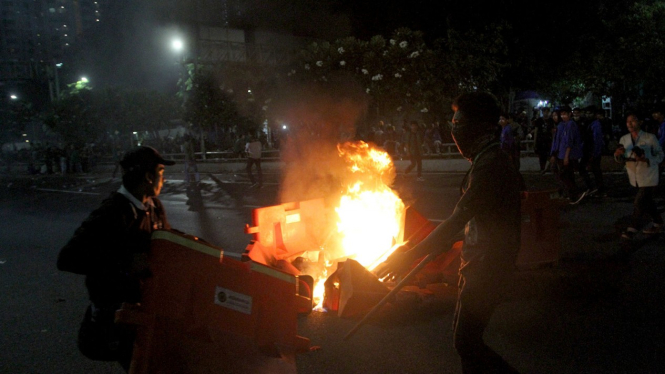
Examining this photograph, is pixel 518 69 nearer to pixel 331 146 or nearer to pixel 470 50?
pixel 470 50

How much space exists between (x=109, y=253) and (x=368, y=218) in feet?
13.2

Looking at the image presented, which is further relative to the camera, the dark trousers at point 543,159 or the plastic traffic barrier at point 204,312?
the dark trousers at point 543,159

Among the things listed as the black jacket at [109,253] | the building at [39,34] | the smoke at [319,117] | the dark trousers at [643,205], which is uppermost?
the building at [39,34]

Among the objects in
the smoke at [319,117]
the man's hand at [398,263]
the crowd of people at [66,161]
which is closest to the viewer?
the man's hand at [398,263]

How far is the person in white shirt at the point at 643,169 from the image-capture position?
721cm

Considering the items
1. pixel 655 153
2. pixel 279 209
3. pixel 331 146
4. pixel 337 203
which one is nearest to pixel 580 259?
pixel 655 153

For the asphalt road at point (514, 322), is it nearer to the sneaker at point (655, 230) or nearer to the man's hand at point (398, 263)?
the sneaker at point (655, 230)

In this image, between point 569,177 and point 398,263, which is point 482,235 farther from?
point 569,177

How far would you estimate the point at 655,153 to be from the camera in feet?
24.0

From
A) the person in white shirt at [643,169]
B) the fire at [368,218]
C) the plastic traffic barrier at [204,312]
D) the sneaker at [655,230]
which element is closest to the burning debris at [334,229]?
the fire at [368,218]

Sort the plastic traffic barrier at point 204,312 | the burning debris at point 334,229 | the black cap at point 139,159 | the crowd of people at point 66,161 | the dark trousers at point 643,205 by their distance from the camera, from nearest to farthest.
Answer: the plastic traffic barrier at point 204,312
the black cap at point 139,159
the burning debris at point 334,229
the dark trousers at point 643,205
the crowd of people at point 66,161

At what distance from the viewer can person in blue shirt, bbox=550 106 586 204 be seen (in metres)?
10.2

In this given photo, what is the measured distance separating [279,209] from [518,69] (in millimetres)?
18517

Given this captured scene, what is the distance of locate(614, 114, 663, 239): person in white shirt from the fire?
351cm
